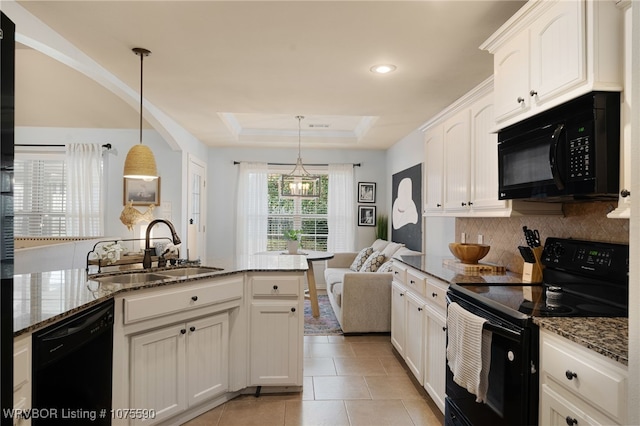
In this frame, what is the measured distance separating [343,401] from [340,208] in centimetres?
427

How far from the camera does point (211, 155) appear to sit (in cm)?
660

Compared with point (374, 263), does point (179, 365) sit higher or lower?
lower

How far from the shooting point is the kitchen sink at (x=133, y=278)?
2426 millimetres

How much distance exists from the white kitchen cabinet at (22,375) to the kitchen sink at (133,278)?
108 cm

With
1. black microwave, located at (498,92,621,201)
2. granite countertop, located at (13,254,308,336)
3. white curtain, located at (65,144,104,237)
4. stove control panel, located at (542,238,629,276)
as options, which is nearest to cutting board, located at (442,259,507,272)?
stove control panel, located at (542,238,629,276)

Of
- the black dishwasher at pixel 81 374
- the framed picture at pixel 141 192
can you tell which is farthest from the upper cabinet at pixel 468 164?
the framed picture at pixel 141 192

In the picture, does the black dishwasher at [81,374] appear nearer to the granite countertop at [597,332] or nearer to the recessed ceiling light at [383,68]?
the granite countertop at [597,332]

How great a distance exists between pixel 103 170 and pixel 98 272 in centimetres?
340

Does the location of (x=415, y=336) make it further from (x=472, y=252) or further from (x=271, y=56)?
(x=271, y=56)

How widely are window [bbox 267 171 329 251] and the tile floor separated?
3.37 meters

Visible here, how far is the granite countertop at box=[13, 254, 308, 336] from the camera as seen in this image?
57.3 inches

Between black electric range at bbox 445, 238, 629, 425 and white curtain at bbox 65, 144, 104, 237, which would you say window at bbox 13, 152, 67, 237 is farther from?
black electric range at bbox 445, 238, 629, 425

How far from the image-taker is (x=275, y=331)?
2709 millimetres

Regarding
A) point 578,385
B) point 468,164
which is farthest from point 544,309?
point 468,164
